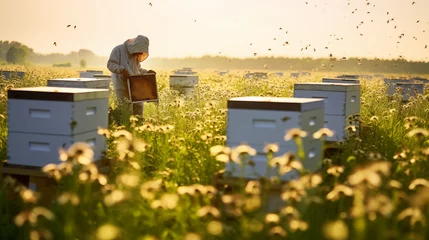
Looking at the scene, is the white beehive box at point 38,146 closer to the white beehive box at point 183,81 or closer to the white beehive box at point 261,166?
the white beehive box at point 261,166

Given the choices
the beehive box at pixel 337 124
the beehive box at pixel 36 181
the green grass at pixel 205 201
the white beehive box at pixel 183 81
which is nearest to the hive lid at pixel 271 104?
the green grass at pixel 205 201

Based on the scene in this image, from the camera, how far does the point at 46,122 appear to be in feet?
21.6

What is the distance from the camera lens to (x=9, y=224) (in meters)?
5.69

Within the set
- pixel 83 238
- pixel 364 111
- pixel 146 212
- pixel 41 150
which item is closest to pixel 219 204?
pixel 146 212

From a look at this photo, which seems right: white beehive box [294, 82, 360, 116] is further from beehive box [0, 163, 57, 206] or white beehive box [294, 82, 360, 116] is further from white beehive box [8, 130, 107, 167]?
beehive box [0, 163, 57, 206]

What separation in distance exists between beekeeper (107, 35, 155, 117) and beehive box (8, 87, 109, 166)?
4537mm

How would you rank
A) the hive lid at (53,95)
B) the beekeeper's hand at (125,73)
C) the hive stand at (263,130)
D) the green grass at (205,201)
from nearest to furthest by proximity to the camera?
the green grass at (205,201) → the hive stand at (263,130) → the hive lid at (53,95) → the beekeeper's hand at (125,73)

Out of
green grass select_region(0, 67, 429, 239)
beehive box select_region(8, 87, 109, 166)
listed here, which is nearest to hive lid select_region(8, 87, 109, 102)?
beehive box select_region(8, 87, 109, 166)

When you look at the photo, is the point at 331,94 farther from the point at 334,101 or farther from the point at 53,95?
the point at 53,95

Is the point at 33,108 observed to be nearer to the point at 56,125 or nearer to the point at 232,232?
the point at 56,125

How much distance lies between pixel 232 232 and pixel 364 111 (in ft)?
30.9

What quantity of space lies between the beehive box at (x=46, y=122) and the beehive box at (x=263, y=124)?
1610 mm

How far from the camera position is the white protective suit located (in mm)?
11430

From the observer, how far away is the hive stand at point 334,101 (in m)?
9.02
